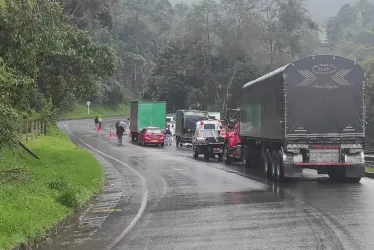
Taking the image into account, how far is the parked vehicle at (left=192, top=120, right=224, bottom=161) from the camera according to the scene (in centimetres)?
3022

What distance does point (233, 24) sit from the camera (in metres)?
64.2

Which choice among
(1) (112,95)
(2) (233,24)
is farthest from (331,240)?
(1) (112,95)

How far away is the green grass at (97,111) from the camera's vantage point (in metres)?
90.5

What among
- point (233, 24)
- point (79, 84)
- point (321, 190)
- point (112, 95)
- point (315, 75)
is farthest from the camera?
point (112, 95)

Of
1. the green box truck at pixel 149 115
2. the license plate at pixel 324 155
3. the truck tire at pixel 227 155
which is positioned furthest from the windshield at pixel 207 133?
the green box truck at pixel 149 115

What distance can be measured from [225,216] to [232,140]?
628 inches

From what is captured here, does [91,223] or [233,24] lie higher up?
[233,24]

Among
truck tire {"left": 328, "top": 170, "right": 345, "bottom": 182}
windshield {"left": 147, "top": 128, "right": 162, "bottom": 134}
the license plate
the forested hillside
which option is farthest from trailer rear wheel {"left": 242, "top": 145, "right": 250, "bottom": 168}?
windshield {"left": 147, "top": 128, "right": 162, "bottom": 134}

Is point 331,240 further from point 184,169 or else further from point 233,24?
point 233,24

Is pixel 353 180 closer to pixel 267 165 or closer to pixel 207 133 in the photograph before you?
pixel 267 165

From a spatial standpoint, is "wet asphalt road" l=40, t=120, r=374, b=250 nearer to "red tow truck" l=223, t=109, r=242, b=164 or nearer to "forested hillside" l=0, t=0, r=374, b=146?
"forested hillside" l=0, t=0, r=374, b=146

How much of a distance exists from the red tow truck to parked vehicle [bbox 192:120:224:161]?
1.80 meters

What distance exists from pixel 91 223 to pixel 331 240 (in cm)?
472

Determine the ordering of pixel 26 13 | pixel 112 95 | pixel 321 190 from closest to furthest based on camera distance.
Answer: pixel 26 13, pixel 321 190, pixel 112 95
